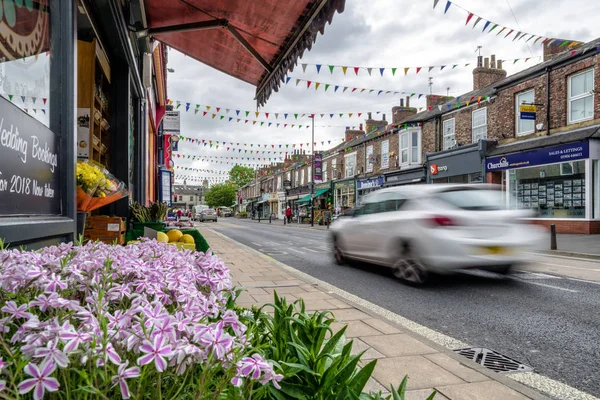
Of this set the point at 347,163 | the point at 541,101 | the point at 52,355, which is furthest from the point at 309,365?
the point at 347,163

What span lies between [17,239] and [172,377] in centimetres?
144

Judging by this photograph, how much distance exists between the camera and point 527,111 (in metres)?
17.2

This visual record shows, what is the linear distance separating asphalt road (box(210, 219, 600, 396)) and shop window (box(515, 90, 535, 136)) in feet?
42.4

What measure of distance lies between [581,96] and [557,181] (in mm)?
3495

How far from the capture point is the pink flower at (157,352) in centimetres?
74

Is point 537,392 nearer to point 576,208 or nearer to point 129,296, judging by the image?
point 129,296

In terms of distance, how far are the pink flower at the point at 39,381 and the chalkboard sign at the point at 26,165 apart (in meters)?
1.54

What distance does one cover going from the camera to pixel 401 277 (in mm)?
6539

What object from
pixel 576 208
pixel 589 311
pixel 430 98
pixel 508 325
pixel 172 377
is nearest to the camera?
pixel 172 377

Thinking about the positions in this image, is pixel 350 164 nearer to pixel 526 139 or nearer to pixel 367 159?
pixel 367 159

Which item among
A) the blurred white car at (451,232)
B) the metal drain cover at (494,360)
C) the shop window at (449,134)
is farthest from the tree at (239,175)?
the metal drain cover at (494,360)

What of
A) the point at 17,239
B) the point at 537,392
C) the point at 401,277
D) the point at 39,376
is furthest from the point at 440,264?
the point at 39,376

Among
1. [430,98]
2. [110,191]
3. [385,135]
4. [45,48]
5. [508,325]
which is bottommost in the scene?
[508,325]

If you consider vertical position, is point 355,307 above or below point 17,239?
below
